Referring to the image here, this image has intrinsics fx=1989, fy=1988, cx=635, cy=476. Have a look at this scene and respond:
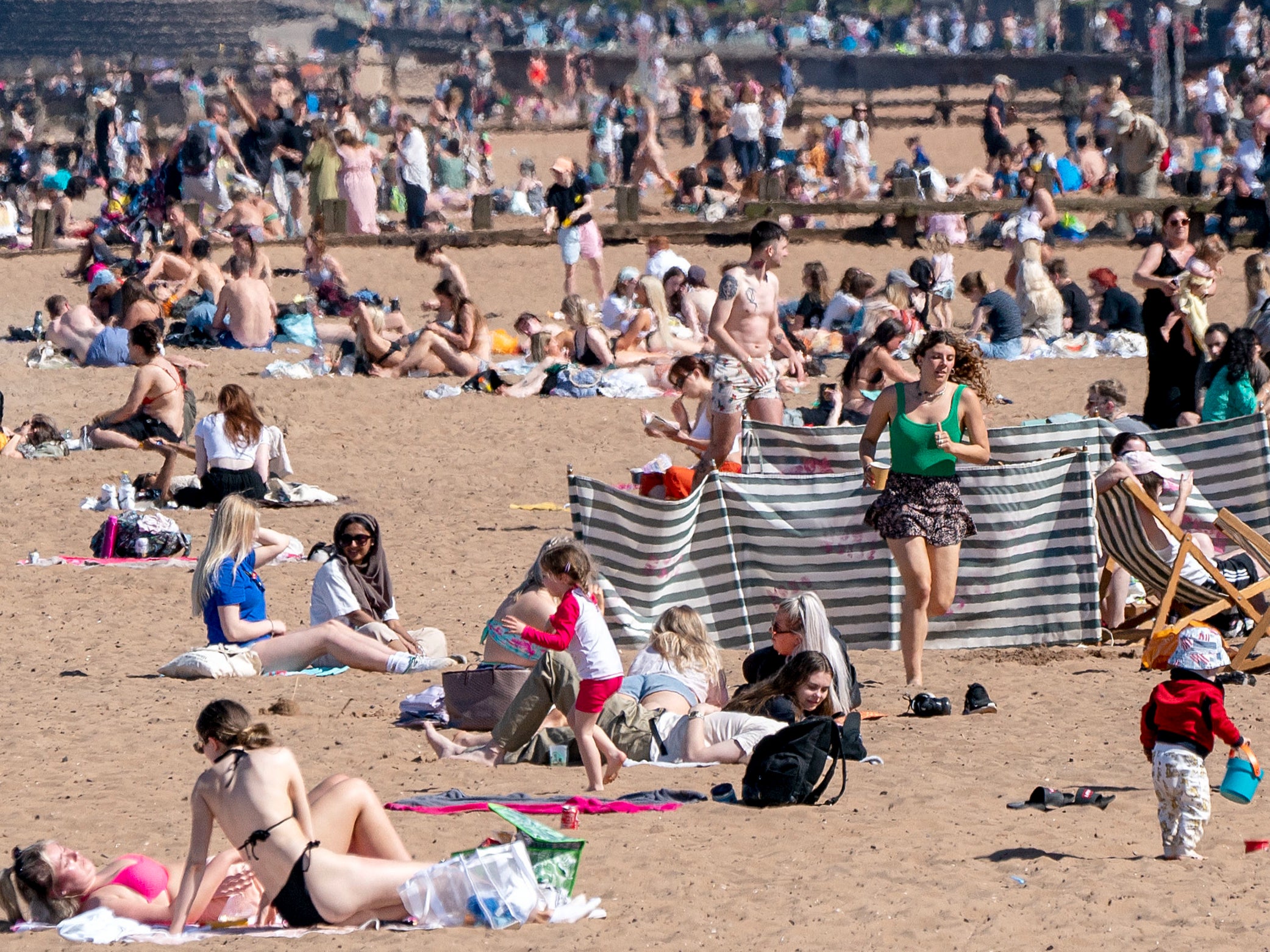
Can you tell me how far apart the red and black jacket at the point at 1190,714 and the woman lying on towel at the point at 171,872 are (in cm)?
231

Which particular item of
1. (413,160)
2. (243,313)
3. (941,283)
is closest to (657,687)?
(243,313)

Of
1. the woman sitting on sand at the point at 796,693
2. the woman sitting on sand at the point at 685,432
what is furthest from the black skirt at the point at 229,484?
the woman sitting on sand at the point at 796,693

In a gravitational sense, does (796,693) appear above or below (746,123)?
below

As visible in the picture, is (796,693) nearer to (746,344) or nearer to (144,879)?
(144,879)

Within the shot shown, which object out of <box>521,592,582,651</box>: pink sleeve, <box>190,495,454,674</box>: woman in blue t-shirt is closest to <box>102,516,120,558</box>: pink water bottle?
<box>190,495,454,674</box>: woman in blue t-shirt

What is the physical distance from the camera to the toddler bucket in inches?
232

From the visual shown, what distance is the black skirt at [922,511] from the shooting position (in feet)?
27.3

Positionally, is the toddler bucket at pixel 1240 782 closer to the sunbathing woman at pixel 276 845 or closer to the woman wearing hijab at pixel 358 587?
the sunbathing woman at pixel 276 845

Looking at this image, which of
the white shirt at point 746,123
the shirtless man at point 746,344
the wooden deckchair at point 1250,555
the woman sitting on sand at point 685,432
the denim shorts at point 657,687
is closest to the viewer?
the denim shorts at point 657,687

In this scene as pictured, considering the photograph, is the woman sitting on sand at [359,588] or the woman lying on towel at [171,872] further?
the woman sitting on sand at [359,588]

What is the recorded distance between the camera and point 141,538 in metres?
11.8

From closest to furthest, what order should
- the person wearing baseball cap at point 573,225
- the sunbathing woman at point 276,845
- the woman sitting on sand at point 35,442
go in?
the sunbathing woman at point 276,845, the woman sitting on sand at point 35,442, the person wearing baseball cap at point 573,225

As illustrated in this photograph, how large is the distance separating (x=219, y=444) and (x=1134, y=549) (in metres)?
5.81

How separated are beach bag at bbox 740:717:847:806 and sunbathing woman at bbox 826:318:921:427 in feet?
16.1
